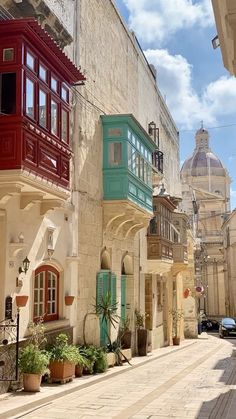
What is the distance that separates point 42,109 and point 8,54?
134 centimetres

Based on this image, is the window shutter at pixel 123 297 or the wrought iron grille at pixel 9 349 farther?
the window shutter at pixel 123 297

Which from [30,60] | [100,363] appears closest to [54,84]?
[30,60]

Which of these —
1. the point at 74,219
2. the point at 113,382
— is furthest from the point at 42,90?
the point at 113,382

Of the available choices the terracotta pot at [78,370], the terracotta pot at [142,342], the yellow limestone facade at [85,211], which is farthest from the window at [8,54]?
the terracotta pot at [142,342]

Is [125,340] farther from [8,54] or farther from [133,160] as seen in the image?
[8,54]

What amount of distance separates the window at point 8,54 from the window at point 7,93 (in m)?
0.29

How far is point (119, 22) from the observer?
18.2 m

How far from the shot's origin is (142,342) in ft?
59.2

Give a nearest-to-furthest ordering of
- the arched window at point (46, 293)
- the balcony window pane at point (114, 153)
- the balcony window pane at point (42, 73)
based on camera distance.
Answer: the balcony window pane at point (42, 73)
the arched window at point (46, 293)
the balcony window pane at point (114, 153)

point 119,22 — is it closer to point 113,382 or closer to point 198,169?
point 113,382

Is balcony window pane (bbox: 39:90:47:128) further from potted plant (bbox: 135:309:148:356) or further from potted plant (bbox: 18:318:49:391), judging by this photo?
potted plant (bbox: 135:309:148:356)

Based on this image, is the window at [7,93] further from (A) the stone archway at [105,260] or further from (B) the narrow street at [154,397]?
(A) the stone archway at [105,260]

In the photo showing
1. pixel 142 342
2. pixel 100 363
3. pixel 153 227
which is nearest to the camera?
pixel 100 363

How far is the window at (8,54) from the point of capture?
30.7ft
